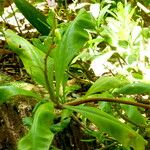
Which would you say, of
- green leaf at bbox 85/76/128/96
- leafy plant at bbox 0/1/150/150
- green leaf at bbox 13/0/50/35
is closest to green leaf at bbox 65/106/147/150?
leafy plant at bbox 0/1/150/150

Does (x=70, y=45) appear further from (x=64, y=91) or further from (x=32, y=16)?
(x=32, y=16)

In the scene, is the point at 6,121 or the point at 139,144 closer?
the point at 139,144

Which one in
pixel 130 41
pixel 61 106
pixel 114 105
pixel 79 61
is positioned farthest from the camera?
pixel 79 61

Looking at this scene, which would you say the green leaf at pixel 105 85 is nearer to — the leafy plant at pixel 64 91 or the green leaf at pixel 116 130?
the leafy plant at pixel 64 91

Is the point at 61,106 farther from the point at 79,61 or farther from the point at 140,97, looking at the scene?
the point at 79,61

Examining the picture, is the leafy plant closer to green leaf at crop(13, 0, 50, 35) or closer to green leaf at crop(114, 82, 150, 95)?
green leaf at crop(114, 82, 150, 95)

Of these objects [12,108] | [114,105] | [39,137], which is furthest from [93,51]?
[39,137]

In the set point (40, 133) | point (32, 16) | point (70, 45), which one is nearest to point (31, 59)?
point (70, 45)
